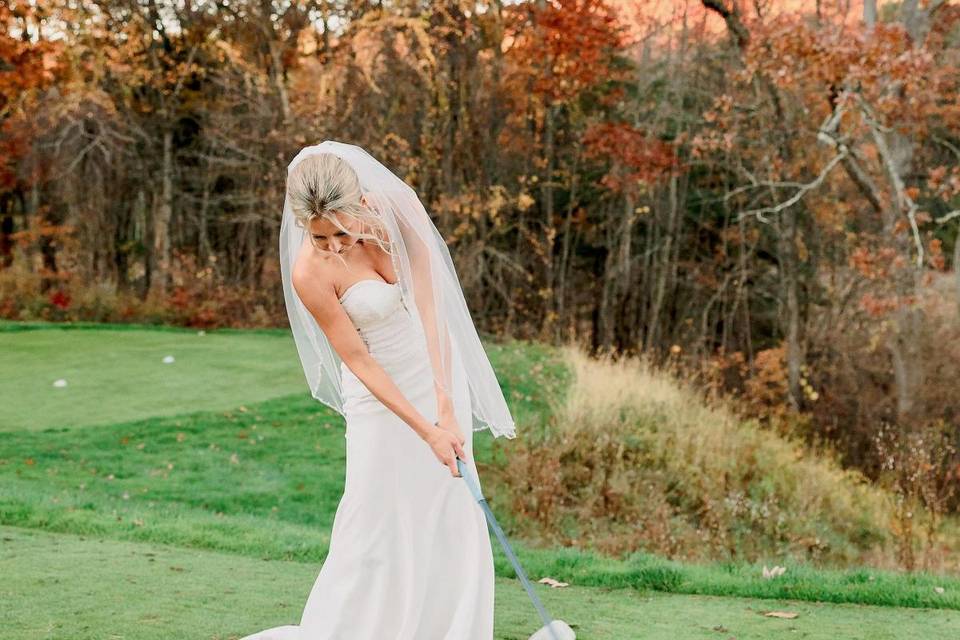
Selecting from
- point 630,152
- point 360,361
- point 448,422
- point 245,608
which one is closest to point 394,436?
point 448,422

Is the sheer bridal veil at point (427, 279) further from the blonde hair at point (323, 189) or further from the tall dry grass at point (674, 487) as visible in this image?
the tall dry grass at point (674, 487)

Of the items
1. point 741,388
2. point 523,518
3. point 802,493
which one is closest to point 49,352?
point 523,518

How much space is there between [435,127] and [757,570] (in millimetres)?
14550

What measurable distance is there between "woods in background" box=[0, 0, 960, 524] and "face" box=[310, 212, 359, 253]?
14.1 metres

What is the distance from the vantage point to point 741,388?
2005 centimetres

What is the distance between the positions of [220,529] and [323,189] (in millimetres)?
4262

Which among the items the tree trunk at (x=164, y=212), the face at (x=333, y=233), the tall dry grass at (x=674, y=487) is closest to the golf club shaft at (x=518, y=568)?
the face at (x=333, y=233)

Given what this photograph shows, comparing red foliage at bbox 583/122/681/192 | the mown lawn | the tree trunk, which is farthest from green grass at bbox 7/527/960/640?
the tree trunk

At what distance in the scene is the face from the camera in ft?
12.0

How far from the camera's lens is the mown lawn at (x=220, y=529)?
491cm

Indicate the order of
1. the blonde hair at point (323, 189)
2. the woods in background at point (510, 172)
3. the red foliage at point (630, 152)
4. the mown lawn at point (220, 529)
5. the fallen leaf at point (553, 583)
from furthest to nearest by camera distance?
the red foliage at point (630, 152), the woods in background at point (510, 172), the fallen leaf at point (553, 583), the mown lawn at point (220, 529), the blonde hair at point (323, 189)

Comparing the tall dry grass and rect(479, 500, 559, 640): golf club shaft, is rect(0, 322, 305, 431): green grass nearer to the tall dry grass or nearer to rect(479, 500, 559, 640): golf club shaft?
the tall dry grass

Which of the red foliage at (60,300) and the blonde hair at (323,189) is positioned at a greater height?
the blonde hair at (323,189)

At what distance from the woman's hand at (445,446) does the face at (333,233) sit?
68 centimetres
